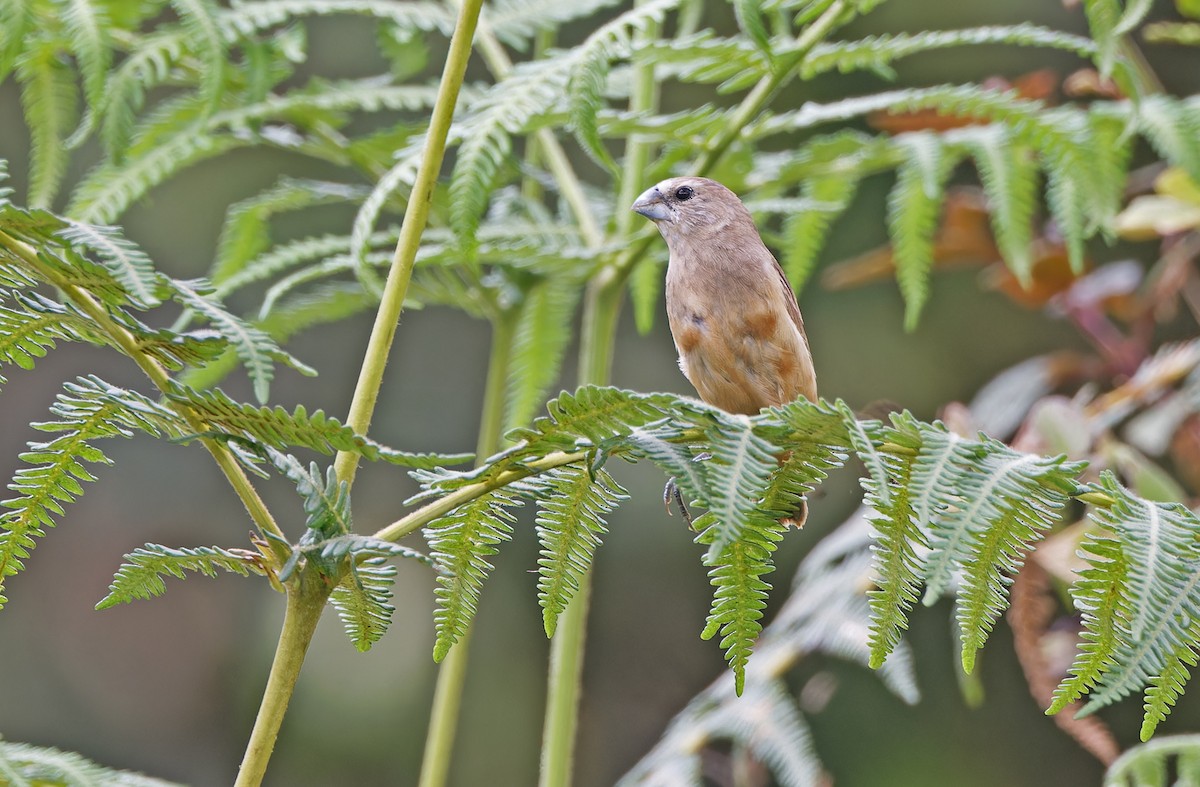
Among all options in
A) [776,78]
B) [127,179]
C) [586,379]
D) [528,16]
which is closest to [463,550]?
[586,379]

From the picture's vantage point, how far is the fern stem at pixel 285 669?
1.02 metres

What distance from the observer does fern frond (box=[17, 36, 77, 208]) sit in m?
1.75

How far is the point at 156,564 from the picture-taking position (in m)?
1.06

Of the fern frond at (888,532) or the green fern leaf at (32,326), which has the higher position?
the green fern leaf at (32,326)

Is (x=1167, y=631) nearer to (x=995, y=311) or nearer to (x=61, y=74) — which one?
(x=61, y=74)

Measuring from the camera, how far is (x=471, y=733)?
13.1 ft

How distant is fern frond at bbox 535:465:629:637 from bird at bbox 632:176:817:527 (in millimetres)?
598

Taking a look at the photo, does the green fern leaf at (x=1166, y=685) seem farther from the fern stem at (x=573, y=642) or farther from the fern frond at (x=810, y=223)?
the fern frond at (x=810, y=223)

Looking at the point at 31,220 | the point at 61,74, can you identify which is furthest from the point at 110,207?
the point at 31,220

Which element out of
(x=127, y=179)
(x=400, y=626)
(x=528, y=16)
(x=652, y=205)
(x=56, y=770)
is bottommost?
(x=400, y=626)

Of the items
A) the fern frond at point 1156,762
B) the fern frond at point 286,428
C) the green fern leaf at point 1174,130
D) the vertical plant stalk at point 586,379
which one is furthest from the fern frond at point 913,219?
the fern frond at point 286,428

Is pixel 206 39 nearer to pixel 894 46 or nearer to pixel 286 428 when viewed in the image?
pixel 286 428

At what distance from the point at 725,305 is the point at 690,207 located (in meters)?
0.18

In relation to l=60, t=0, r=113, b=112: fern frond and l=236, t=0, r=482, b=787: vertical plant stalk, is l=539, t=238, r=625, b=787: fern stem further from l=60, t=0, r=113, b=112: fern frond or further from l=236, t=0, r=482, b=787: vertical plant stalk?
l=60, t=0, r=113, b=112: fern frond
